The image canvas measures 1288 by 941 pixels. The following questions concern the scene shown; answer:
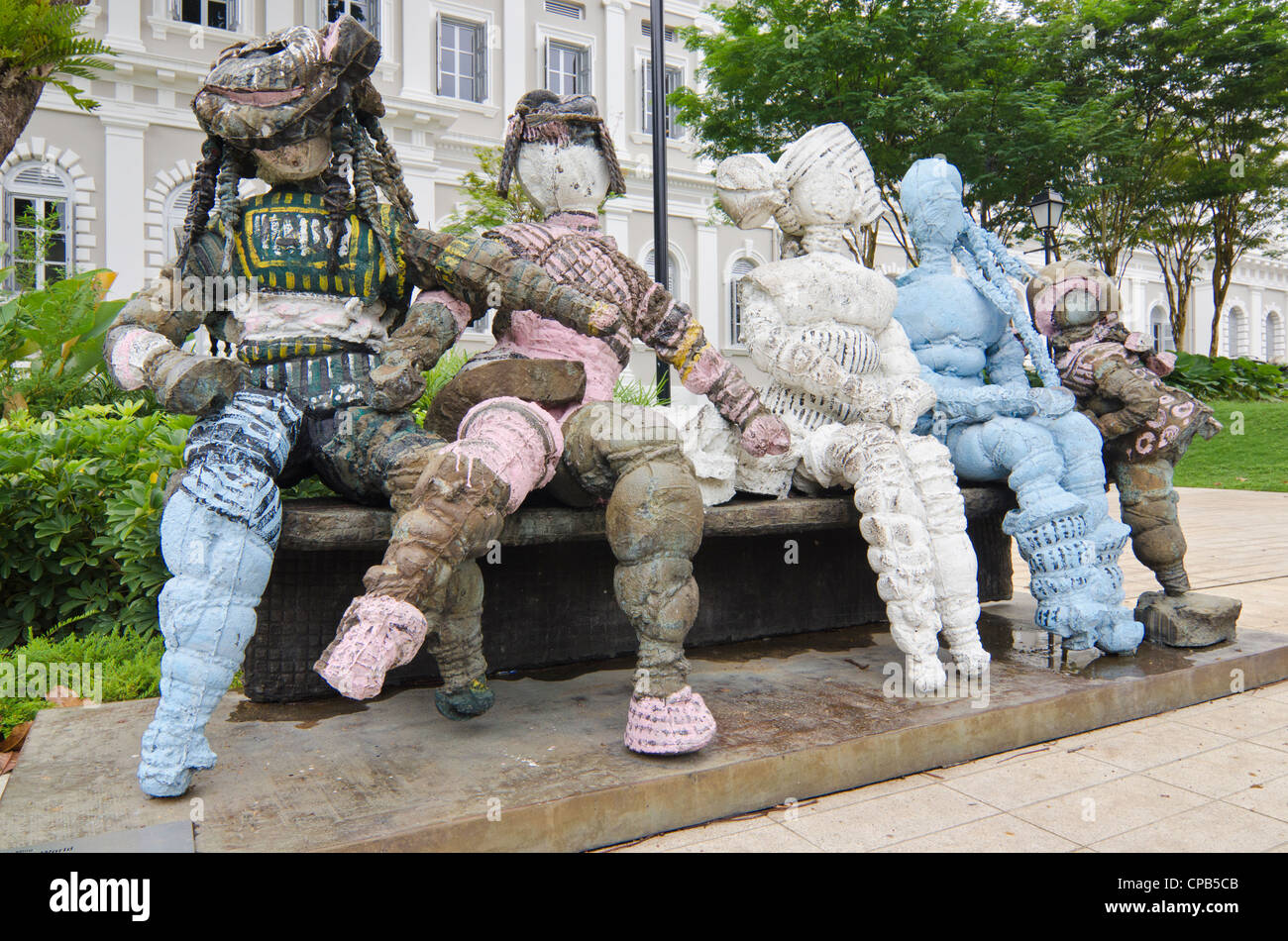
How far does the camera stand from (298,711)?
2541mm

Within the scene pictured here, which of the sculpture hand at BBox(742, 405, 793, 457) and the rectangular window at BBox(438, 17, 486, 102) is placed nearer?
the sculpture hand at BBox(742, 405, 793, 457)

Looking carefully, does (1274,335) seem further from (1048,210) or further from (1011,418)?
(1011,418)

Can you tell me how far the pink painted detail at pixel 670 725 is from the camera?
2107 mm

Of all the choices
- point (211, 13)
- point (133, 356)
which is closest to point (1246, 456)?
point (133, 356)

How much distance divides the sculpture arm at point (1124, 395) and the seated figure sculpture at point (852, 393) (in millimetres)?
675

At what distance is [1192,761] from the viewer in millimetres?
2492

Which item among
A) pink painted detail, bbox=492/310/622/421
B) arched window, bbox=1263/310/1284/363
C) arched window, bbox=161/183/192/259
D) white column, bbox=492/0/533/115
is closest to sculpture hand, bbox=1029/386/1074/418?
pink painted detail, bbox=492/310/622/421

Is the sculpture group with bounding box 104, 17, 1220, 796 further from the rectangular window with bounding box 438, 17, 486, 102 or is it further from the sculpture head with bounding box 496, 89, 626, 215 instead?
the rectangular window with bounding box 438, 17, 486, 102

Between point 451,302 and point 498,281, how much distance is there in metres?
0.17

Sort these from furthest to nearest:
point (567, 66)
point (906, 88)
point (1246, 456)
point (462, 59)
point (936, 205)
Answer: point (567, 66) < point (462, 59) < point (1246, 456) < point (906, 88) < point (936, 205)

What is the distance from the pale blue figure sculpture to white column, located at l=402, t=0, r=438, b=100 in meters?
13.1

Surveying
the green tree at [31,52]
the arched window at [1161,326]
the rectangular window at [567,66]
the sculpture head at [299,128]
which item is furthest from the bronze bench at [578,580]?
the arched window at [1161,326]

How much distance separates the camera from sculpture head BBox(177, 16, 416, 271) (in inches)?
89.0

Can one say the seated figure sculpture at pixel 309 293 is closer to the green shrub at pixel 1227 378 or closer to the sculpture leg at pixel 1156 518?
the sculpture leg at pixel 1156 518
